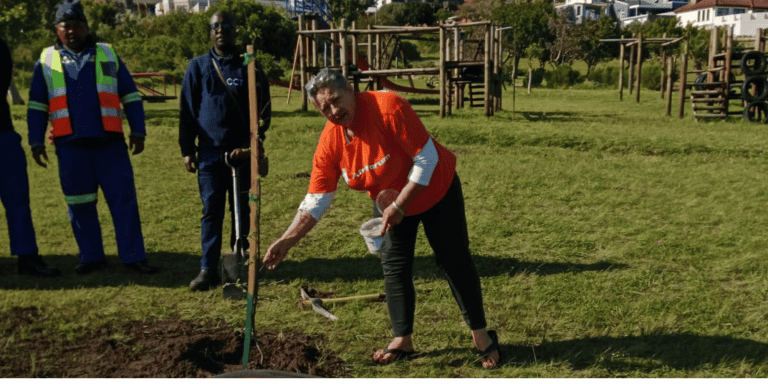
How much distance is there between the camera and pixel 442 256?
3.68 metres

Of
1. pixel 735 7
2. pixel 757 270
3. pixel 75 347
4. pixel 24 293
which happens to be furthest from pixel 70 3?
pixel 735 7

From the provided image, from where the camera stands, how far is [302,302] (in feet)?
16.3

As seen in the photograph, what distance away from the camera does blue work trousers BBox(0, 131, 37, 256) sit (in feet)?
18.2

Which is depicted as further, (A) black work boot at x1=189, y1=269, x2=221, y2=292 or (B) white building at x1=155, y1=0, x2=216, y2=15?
(B) white building at x1=155, y1=0, x2=216, y2=15

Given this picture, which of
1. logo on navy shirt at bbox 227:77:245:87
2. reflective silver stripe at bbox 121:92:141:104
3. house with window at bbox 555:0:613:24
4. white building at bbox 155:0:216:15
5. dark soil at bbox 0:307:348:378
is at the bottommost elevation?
dark soil at bbox 0:307:348:378

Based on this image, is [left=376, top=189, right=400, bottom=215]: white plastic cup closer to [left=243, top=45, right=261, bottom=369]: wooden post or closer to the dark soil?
[left=243, top=45, right=261, bottom=369]: wooden post

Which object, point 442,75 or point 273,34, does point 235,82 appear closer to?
point 442,75

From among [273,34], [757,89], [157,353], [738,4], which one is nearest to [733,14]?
[738,4]

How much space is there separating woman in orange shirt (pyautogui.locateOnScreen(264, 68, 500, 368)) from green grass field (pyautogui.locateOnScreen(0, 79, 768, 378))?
0.42 m

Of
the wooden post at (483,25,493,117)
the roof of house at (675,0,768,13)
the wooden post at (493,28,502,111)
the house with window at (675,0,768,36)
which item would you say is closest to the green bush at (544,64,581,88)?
the wooden post at (493,28,502,111)

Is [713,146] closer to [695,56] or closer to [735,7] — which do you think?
[695,56]

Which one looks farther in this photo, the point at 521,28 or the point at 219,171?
the point at 521,28

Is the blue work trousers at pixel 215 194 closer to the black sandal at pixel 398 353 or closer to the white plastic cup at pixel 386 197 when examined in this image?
the black sandal at pixel 398 353

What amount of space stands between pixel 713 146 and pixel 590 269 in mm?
7587
